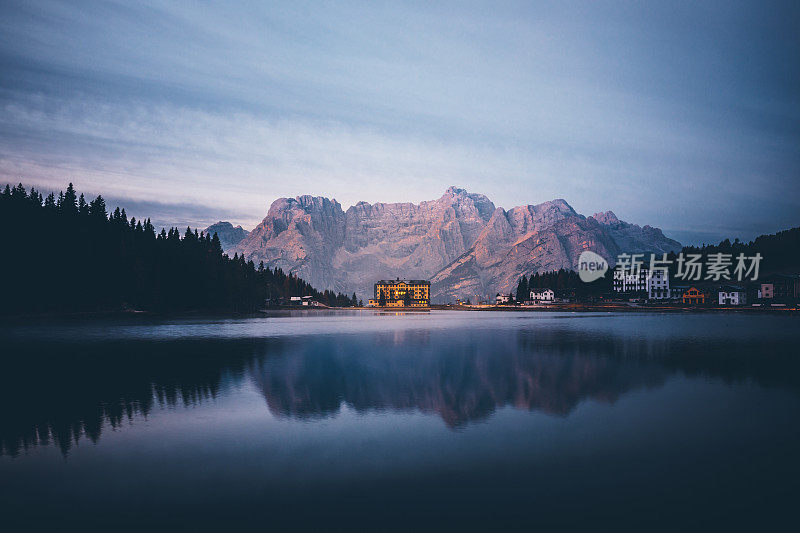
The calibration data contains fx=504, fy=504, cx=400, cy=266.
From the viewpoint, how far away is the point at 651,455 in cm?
1898

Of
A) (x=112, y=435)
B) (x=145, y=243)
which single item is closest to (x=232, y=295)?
(x=145, y=243)

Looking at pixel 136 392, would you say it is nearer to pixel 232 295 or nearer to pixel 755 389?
pixel 755 389

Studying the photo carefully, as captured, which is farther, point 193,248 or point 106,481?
point 193,248

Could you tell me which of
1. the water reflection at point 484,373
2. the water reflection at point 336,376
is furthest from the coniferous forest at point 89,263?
the water reflection at point 484,373

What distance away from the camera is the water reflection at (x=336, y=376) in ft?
88.8

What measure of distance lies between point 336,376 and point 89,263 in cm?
11013

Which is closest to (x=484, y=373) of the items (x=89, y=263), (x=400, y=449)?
(x=400, y=449)

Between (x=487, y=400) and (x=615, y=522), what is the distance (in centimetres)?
1738

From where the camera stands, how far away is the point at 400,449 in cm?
1992

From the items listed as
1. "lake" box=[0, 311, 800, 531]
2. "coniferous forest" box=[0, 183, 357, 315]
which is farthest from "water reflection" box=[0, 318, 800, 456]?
"coniferous forest" box=[0, 183, 357, 315]

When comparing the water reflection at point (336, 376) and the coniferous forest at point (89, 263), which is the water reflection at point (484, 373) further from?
the coniferous forest at point (89, 263)

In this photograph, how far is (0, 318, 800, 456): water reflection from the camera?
88.8ft

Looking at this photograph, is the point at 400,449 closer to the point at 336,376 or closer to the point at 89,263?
the point at 336,376

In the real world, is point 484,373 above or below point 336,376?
above
